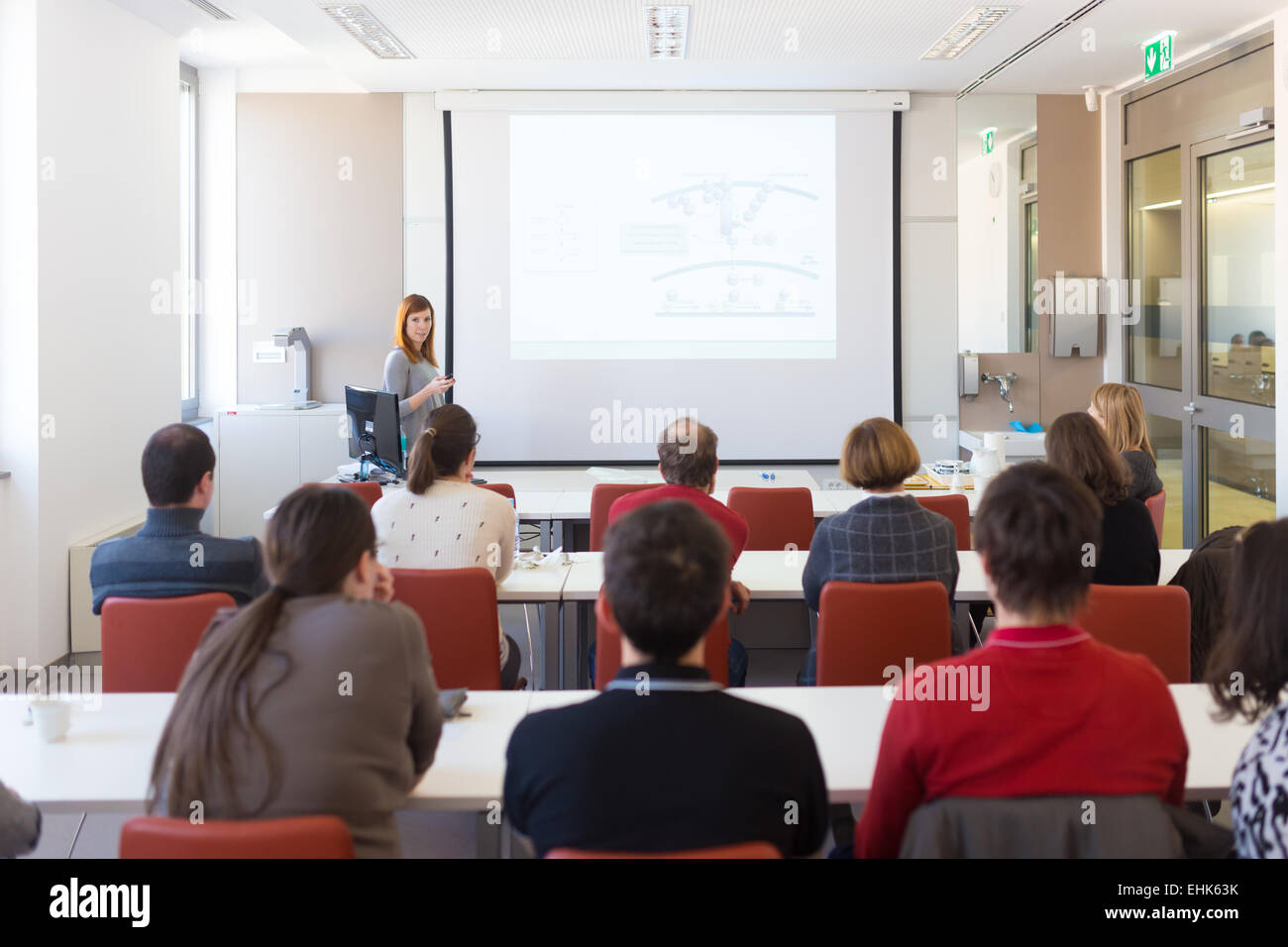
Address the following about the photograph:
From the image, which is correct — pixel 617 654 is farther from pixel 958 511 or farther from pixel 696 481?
pixel 958 511

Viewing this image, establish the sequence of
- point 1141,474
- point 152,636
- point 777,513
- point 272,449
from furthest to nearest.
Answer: point 272,449 → point 777,513 → point 1141,474 → point 152,636

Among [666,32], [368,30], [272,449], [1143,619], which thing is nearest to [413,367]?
[272,449]

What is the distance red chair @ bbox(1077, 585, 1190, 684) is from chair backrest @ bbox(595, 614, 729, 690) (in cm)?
91

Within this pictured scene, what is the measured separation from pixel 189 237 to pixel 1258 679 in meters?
7.10

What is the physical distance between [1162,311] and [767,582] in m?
4.56

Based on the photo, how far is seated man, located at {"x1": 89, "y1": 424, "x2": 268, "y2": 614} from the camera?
2.75m

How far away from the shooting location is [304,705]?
165cm

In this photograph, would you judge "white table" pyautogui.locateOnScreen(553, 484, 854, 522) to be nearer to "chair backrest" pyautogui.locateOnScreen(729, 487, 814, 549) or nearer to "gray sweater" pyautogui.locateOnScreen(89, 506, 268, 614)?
"chair backrest" pyautogui.locateOnScreen(729, 487, 814, 549)

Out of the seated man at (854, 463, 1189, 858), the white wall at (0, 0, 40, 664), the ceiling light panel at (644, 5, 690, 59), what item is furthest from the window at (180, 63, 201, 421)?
the seated man at (854, 463, 1189, 858)

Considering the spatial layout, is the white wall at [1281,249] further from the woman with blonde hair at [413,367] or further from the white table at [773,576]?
the woman with blonde hair at [413,367]

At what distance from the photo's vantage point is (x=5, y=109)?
4.74 metres

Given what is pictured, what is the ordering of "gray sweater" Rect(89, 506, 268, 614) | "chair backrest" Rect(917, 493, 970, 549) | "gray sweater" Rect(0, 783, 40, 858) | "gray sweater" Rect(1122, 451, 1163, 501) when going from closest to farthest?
"gray sweater" Rect(0, 783, 40, 858), "gray sweater" Rect(89, 506, 268, 614), "gray sweater" Rect(1122, 451, 1163, 501), "chair backrest" Rect(917, 493, 970, 549)

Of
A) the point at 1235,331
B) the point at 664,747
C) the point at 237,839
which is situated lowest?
the point at 237,839

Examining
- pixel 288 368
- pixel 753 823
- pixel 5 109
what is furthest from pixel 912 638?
pixel 288 368
